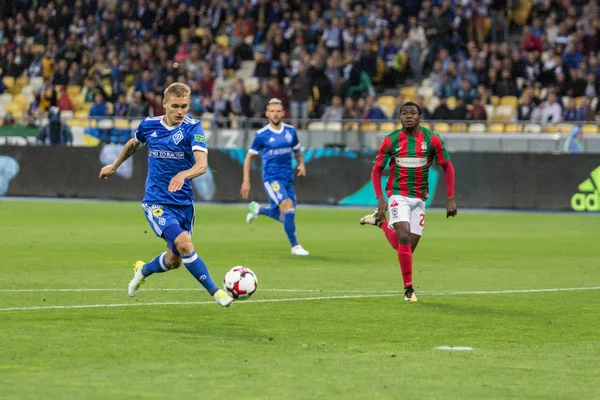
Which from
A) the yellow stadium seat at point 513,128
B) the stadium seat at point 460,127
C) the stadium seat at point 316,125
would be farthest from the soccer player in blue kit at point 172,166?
the stadium seat at point 316,125

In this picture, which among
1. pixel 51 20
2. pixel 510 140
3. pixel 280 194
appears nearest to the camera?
pixel 280 194

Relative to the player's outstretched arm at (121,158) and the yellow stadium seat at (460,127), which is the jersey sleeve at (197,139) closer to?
the player's outstretched arm at (121,158)

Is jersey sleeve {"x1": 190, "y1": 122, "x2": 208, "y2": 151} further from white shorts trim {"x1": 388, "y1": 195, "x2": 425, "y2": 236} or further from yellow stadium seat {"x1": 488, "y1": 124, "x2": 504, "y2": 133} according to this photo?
yellow stadium seat {"x1": 488, "y1": 124, "x2": 504, "y2": 133}

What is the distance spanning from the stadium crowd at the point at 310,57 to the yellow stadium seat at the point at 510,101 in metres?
0.03

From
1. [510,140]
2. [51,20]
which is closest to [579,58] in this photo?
[510,140]

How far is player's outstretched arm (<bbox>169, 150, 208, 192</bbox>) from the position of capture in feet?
35.6

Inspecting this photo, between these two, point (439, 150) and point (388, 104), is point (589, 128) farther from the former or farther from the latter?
point (439, 150)

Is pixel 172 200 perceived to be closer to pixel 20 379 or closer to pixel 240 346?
pixel 240 346

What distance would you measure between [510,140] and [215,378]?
21.7 meters

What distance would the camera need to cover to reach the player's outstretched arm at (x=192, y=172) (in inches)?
427

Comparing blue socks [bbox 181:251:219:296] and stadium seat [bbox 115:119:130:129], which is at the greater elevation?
blue socks [bbox 181:251:219:296]

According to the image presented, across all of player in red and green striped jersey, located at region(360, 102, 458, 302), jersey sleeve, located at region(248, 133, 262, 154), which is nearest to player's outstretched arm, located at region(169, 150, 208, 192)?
player in red and green striped jersey, located at region(360, 102, 458, 302)

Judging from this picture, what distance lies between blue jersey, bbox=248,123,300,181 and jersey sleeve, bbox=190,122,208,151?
7692 millimetres

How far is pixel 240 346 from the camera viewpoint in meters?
9.48
